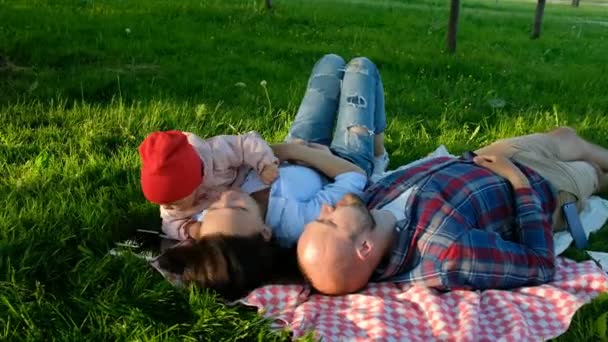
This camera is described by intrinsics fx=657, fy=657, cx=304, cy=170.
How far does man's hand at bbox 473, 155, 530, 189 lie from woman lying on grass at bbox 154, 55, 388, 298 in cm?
67

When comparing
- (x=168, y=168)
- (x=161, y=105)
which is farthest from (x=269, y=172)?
(x=161, y=105)

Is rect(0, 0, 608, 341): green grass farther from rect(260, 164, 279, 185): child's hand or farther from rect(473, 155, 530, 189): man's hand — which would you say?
rect(260, 164, 279, 185): child's hand

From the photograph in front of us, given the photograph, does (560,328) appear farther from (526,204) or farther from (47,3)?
(47,3)

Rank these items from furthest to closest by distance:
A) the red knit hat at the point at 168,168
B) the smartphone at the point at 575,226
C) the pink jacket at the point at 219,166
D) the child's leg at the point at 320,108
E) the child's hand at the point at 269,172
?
the child's leg at the point at 320,108
the smartphone at the point at 575,226
the child's hand at the point at 269,172
the pink jacket at the point at 219,166
the red knit hat at the point at 168,168

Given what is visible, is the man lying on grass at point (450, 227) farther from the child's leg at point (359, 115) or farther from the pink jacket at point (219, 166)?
the pink jacket at point (219, 166)

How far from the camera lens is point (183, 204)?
316cm

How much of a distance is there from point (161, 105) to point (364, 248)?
9.67 feet

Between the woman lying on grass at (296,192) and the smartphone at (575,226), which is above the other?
the woman lying on grass at (296,192)

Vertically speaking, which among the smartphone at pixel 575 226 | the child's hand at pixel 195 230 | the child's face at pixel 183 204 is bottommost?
the smartphone at pixel 575 226

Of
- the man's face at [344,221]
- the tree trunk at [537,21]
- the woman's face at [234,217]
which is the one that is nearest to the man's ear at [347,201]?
the man's face at [344,221]

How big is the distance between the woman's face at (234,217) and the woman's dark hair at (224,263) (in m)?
0.04

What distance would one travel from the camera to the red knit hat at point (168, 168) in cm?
296

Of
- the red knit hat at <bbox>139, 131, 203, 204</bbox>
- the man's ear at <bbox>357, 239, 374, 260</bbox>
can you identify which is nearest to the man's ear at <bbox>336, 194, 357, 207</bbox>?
the man's ear at <bbox>357, 239, 374, 260</bbox>

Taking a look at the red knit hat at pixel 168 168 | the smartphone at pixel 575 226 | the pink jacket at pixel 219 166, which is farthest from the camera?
the smartphone at pixel 575 226
